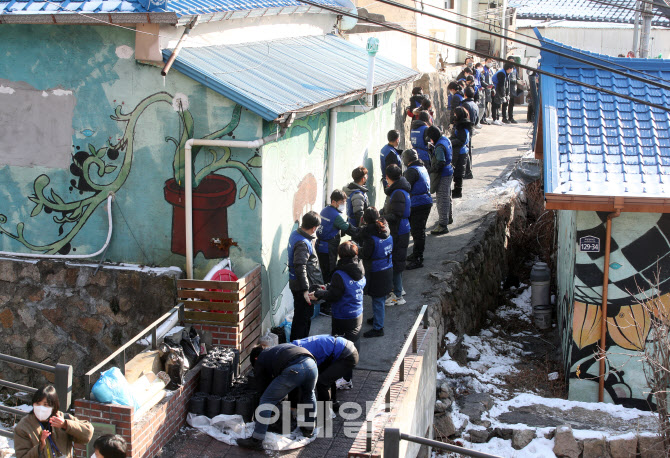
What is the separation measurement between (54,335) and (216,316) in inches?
102

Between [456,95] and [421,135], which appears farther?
[456,95]

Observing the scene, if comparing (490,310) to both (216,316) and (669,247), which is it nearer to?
(669,247)

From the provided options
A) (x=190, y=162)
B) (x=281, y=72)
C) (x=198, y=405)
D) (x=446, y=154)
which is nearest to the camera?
(x=198, y=405)

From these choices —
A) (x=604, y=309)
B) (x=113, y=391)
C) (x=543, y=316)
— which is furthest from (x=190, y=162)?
(x=543, y=316)

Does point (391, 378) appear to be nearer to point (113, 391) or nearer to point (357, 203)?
point (113, 391)

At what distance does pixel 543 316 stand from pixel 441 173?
3127 mm

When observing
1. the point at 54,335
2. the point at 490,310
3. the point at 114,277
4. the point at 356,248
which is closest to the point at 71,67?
the point at 114,277

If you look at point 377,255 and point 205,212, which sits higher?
point 205,212

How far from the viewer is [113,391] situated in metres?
7.31

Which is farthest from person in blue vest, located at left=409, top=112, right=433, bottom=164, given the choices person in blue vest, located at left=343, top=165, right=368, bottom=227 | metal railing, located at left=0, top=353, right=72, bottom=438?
metal railing, located at left=0, top=353, right=72, bottom=438

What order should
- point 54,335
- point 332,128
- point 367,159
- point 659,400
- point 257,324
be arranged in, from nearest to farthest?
point 659,400, point 257,324, point 54,335, point 332,128, point 367,159

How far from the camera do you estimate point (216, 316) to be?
8781 mm

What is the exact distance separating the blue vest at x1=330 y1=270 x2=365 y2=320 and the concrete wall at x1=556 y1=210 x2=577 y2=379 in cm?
337

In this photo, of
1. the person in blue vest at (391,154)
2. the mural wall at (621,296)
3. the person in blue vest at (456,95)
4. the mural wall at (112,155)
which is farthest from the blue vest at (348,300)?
the person in blue vest at (456,95)
